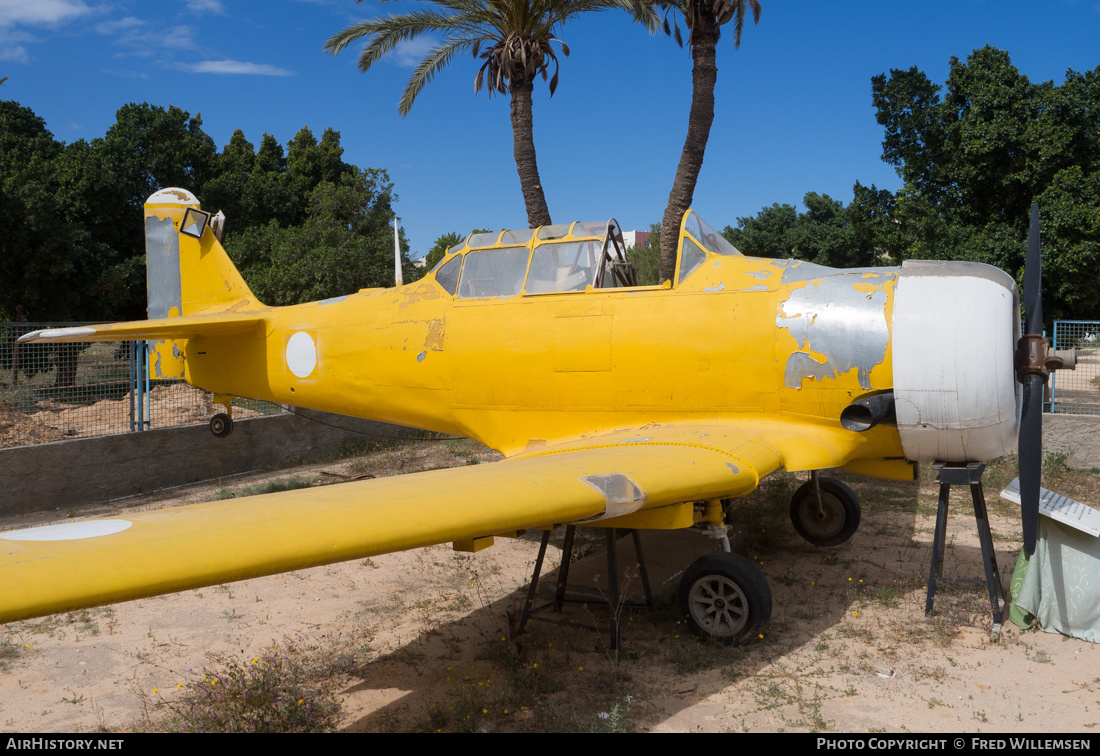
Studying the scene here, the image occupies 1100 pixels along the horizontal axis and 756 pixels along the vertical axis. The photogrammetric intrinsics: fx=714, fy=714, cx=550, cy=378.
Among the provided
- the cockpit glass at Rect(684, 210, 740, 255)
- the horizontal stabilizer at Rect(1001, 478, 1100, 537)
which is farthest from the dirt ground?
the cockpit glass at Rect(684, 210, 740, 255)

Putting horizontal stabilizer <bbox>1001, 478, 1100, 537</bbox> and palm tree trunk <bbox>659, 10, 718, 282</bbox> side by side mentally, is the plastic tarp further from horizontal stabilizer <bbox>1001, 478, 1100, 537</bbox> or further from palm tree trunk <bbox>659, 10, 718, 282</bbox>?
palm tree trunk <bbox>659, 10, 718, 282</bbox>

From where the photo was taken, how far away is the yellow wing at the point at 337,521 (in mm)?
2336

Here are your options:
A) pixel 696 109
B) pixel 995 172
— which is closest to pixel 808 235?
pixel 995 172

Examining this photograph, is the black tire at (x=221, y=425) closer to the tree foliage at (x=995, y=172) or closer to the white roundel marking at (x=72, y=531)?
the white roundel marking at (x=72, y=531)

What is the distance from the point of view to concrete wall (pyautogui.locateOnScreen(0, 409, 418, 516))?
907 cm

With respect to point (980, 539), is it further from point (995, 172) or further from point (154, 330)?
point (995, 172)

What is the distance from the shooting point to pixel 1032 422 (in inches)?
196

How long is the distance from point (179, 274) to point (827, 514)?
28.1ft

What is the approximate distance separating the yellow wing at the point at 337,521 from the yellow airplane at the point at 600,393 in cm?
1

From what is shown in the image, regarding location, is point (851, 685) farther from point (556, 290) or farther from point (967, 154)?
point (967, 154)

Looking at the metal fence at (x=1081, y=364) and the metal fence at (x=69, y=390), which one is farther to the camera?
the metal fence at (x=1081, y=364)

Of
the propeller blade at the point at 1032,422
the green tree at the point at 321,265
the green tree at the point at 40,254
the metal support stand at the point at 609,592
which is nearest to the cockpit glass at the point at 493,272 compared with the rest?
the metal support stand at the point at 609,592

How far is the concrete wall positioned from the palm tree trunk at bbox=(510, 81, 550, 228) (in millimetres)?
5748

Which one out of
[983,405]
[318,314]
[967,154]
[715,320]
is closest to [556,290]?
[715,320]
